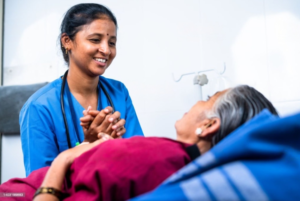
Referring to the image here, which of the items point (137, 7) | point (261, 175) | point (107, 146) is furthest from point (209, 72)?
point (261, 175)

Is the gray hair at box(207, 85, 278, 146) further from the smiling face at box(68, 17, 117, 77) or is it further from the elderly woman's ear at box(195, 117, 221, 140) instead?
the smiling face at box(68, 17, 117, 77)

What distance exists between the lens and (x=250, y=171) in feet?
1.43

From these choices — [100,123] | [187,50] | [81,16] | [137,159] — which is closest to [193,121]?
[137,159]

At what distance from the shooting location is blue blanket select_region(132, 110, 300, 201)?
0.42 m

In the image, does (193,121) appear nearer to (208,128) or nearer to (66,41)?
(208,128)

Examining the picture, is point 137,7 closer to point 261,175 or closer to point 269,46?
point 269,46

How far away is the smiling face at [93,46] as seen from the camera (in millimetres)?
1415

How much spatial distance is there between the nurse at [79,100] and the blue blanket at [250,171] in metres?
0.74

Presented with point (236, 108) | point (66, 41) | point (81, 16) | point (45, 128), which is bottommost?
point (45, 128)

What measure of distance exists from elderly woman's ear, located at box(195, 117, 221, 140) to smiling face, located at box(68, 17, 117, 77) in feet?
2.36

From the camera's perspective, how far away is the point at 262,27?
5.46 ft

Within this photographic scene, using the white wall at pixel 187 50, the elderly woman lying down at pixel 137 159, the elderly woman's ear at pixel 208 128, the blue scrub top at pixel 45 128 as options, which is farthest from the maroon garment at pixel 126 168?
the white wall at pixel 187 50

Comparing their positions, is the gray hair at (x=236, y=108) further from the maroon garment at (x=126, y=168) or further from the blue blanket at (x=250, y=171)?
the blue blanket at (x=250, y=171)

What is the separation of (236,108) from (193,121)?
0.49 ft
